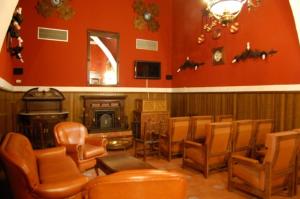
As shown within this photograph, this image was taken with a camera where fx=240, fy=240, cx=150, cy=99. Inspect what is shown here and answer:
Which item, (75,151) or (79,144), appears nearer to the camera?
(75,151)

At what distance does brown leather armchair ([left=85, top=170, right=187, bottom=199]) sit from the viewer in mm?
1464

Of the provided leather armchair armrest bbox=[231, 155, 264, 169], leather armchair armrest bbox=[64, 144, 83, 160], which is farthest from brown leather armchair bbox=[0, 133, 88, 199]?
leather armchair armrest bbox=[231, 155, 264, 169]

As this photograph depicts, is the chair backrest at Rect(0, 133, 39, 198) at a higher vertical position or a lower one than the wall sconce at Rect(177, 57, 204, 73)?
lower

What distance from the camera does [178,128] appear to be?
4.90 metres

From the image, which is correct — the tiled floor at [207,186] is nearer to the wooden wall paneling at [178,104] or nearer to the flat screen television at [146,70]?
the wooden wall paneling at [178,104]

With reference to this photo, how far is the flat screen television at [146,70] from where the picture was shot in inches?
304

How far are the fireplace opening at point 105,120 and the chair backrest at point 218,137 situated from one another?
12.1 feet

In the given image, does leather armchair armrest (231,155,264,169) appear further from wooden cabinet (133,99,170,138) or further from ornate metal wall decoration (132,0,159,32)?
ornate metal wall decoration (132,0,159,32)

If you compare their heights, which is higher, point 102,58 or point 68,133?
point 102,58

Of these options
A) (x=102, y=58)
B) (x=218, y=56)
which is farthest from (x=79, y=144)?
(x=218, y=56)

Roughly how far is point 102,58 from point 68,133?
11.3ft

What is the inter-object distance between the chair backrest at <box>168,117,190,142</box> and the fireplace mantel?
2.55 m

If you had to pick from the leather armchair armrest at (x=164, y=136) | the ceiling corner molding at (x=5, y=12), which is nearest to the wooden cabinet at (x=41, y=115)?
the leather armchair armrest at (x=164, y=136)

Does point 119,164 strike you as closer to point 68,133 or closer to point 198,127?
point 68,133
